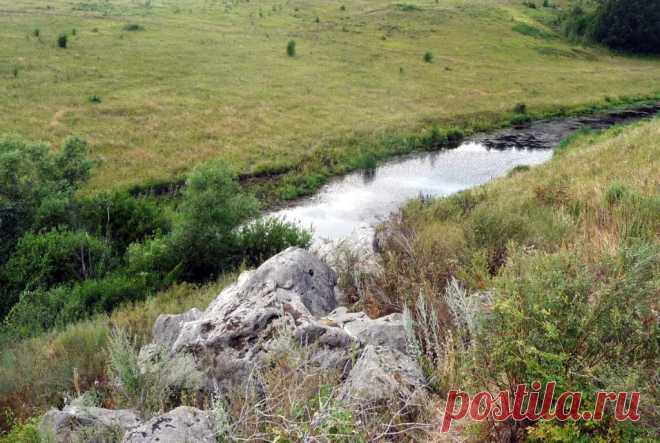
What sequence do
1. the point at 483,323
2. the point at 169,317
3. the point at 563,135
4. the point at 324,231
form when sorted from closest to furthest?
the point at 483,323, the point at 169,317, the point at 324,231, the point at 563,135

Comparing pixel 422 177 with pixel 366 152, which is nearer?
pixel 422 177

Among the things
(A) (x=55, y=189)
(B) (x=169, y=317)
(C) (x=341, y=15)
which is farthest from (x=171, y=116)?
(C) (x=341, y=15)

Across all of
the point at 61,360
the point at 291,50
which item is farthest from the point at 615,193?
the point at 291,50

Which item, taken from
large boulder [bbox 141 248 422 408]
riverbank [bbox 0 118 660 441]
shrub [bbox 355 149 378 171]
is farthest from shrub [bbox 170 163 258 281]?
shrub [bbox 355 149 378 171]

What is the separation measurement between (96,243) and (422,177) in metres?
15.6

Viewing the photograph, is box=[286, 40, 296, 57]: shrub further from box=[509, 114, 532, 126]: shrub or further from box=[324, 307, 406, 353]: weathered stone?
box=[324, 307, 406, 353]: weathered stone

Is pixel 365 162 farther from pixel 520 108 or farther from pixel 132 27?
pixel 132 27

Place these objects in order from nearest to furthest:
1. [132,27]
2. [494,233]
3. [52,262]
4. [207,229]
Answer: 1. [494,233]
2. [207,229]
3. [52,262]
4. [132,27]

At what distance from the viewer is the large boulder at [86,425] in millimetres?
4820

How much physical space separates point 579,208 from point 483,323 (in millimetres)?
6140

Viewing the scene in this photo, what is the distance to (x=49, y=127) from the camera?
25594mm

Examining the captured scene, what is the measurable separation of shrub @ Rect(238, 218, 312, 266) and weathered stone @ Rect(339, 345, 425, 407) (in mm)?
9514

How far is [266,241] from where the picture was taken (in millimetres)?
14867

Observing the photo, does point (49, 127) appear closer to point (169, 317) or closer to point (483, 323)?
point (169, 317)
